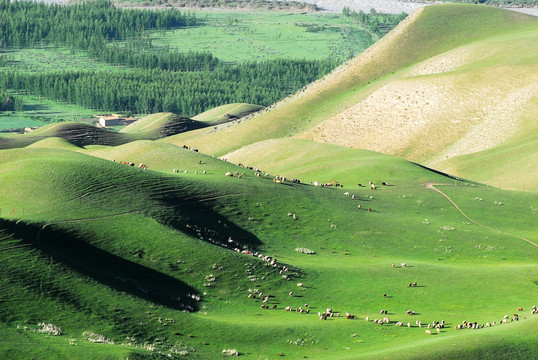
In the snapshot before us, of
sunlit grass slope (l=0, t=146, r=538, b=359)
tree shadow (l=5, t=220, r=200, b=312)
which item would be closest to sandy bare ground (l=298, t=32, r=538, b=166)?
sunlit grass slope (l=0, t=146, r=538, b=359)

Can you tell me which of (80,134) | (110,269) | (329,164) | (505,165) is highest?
(110,269)

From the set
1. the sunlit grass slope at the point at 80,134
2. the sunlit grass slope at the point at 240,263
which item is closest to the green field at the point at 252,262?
the sunlit grass slope at the point at 240,263

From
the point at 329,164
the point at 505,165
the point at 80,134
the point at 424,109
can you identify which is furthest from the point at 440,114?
the point at 80,134

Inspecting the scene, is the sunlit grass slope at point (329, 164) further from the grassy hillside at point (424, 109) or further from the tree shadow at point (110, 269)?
the tree shadow at point (110, 269)

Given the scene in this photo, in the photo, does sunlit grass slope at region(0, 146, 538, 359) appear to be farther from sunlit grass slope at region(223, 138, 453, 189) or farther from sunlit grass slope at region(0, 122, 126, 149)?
sunlit grass slope at region(0, 122, 126, 149)

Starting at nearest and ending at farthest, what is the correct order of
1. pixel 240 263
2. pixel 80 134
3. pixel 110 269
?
pixel 110 269, pixel 240 263, pixel 80 134

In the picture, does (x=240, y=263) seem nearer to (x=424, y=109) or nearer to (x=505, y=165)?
(x=505, y=165)
